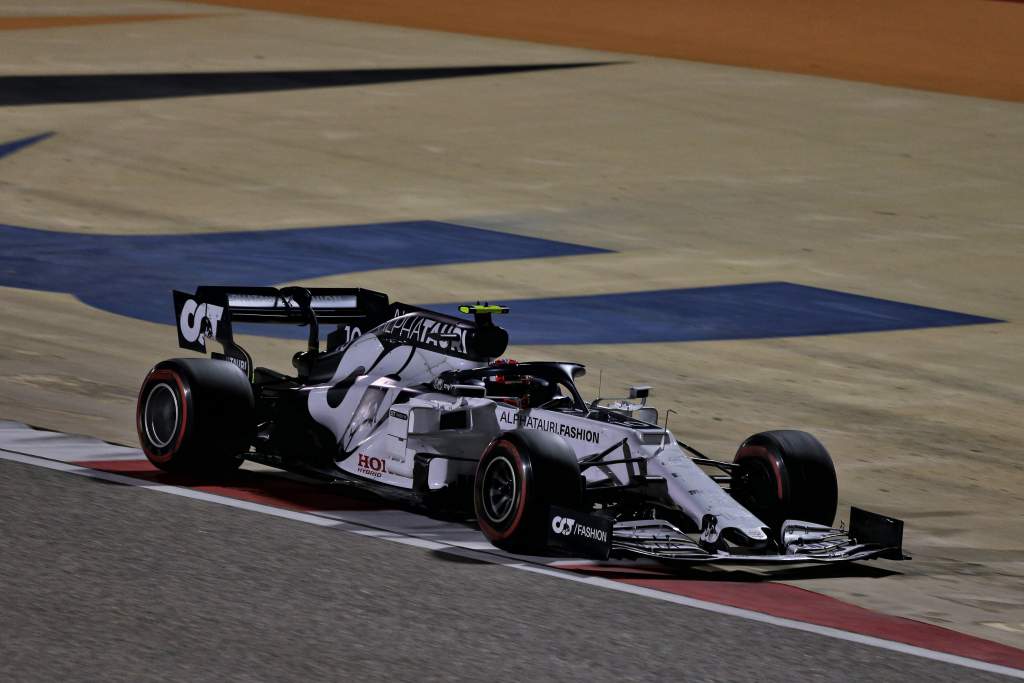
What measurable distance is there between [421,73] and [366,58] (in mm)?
1769

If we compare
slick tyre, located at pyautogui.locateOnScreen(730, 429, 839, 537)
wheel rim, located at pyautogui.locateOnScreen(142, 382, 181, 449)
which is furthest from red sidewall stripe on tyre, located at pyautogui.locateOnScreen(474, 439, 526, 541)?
wheel rim, located at pyautogui.locateOnScreen(142, 382, 181, 449)

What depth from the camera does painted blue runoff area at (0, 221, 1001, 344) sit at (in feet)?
52.1

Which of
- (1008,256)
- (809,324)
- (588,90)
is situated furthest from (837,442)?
(588,90)

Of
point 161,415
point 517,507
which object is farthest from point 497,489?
point 161,415

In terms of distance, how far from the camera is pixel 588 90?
28656 mm

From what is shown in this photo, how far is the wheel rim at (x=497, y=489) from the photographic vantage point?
9.30 meters

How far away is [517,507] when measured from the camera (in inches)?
360

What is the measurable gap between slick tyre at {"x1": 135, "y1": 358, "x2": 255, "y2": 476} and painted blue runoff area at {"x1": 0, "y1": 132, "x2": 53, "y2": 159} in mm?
12104

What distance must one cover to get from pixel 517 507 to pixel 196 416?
2.10 m

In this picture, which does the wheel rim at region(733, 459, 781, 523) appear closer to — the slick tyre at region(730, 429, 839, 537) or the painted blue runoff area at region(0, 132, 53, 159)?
the slick tyre at region(730, 429, 839, 537)

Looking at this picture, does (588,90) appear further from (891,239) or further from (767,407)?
(767,407)

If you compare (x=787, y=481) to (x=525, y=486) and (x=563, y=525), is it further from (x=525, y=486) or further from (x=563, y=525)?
(x=525, y=486)

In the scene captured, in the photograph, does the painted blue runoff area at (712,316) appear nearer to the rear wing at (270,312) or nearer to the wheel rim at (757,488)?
the rear wing at (270,312)

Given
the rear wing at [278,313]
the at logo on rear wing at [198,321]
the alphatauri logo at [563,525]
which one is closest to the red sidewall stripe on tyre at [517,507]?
the alphatauri logo at [563,525]
